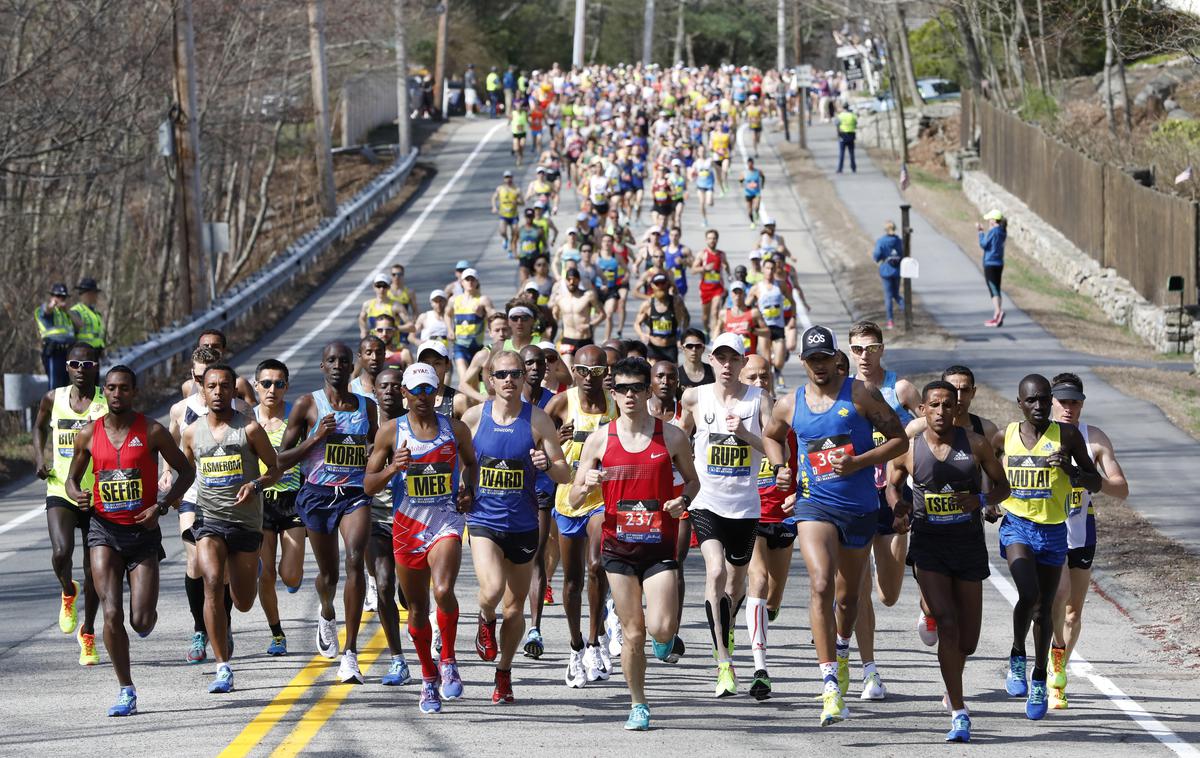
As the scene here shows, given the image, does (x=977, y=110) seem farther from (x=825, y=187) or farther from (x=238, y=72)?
(x=238, y=72)

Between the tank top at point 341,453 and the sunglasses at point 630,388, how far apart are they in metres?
1.94

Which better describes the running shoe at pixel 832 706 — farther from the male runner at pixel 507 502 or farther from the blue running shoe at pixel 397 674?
the blue running shoe at pixel 397 674

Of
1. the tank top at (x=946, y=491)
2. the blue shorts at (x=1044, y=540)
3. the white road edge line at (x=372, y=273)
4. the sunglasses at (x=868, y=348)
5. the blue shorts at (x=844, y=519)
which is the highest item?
the sunglasses at (x=868, y=348)

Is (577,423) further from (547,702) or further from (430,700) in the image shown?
(430,700)

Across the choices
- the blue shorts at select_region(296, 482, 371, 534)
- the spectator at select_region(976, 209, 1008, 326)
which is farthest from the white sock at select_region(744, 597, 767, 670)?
the spectator at select_region(976, 209, 1008, 326)

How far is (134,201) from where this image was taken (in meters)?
62.3

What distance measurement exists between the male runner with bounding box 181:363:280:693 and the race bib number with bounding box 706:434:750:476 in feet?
8.24

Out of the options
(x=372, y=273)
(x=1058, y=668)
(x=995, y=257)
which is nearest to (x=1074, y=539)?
(x=1058, y=668)

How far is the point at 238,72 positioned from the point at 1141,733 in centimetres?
4351

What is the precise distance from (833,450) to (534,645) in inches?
98.8

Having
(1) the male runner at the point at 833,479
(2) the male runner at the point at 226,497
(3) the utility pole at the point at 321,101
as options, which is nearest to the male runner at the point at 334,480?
(2) the male runner at the point at 226,497

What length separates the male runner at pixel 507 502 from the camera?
33.5ft

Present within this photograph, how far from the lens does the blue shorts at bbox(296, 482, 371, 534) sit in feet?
36.3

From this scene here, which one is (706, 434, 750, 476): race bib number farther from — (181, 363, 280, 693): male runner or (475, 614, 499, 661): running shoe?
(181, 363, 280, 693): male runner
